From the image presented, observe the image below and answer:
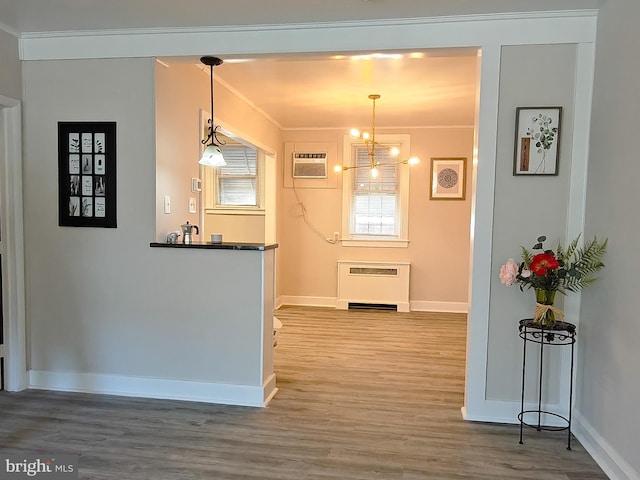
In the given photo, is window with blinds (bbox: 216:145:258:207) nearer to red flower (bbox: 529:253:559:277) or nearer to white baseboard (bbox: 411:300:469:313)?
white baseboard (bbox: 411:300:469:313)

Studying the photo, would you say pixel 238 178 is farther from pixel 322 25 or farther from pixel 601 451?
pixel 601 451

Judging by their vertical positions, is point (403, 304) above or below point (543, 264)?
below

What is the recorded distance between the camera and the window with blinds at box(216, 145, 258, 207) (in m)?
6.38

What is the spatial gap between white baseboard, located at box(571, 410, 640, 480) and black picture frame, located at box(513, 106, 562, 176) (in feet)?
4.82

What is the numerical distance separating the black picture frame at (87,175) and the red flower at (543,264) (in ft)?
8.84

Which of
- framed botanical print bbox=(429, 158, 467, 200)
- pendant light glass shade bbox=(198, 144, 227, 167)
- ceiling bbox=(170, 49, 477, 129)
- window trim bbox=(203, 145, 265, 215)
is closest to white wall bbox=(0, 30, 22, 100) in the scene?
ceiling bbox=(170, 49, 477, 129)

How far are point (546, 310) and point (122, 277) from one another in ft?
8.91

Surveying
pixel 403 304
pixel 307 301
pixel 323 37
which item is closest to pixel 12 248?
pixel 323 37

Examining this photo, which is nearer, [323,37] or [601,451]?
[601,451]

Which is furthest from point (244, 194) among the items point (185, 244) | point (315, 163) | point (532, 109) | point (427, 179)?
point (532, 109)

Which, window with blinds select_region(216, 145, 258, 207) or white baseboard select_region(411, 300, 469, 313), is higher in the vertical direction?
window with blinds select_region(216, 145, 258, 207)

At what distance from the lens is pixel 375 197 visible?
6344mm

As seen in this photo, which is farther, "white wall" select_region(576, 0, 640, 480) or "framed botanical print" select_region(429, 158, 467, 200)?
"framed botanical print" select_region(429, 158, 467, 200)

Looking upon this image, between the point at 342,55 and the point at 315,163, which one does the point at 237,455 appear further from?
the point at 315,163
